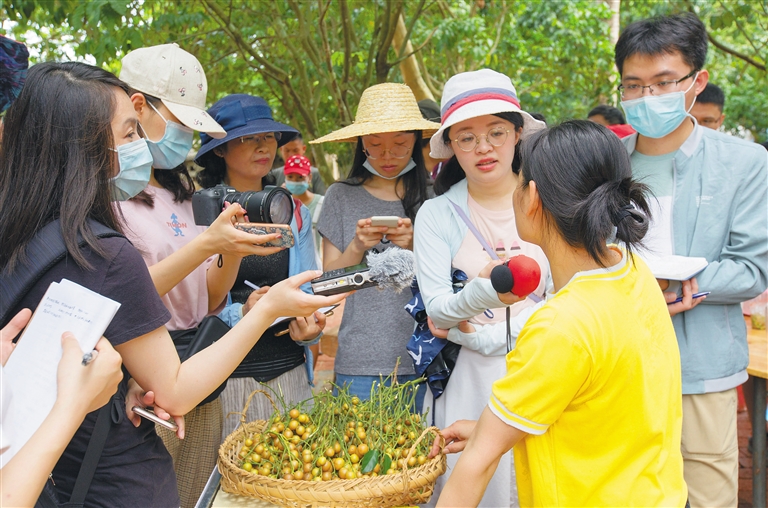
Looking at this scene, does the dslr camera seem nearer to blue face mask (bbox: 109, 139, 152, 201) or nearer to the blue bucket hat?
blue face mask (bbox: 109, 139, 152, 201)

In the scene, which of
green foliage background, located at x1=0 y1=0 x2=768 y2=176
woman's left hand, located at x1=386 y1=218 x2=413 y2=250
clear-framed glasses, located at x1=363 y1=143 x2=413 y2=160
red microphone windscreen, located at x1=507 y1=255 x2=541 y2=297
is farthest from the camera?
green foliage background, located at x1=0 y1=0 x2=768 y2=176

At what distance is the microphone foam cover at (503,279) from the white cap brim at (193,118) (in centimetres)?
144

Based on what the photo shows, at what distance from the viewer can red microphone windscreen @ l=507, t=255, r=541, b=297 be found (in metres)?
1.88

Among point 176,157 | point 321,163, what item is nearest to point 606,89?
point 321,163

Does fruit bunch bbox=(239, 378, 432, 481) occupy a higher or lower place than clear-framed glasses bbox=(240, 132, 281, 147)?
lower

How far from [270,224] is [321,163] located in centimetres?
386

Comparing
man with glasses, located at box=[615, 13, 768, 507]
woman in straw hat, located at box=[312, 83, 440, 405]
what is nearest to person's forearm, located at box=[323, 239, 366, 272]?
woman in straw hat, located at box=[312, 83, 440, 405]

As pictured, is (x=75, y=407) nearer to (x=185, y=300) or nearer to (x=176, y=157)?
(x=185, y=300)

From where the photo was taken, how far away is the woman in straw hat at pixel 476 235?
2.62 m

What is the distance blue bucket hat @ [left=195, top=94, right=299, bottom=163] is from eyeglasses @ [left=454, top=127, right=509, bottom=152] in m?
0.89

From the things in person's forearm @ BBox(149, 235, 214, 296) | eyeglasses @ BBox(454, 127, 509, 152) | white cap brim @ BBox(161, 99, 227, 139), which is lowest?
person's forearm @ BBox(149, 235, 214, 296)

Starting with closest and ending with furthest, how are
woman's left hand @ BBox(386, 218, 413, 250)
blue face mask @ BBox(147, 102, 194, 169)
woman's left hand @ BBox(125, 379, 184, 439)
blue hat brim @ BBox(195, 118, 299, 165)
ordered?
woman's left hand @ BBox(125, 379, 184, 439)
blue face mask @ BBox(147, 102, 194, 169)
woman's left hand @ BBox(386, 218, 413, 250)
blue hat brim @ BBox(195, 118, 299, 165)

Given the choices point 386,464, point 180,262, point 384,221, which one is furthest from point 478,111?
point 386,464

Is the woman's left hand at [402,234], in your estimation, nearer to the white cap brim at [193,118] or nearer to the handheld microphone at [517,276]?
the white cap brim at [193,118]
